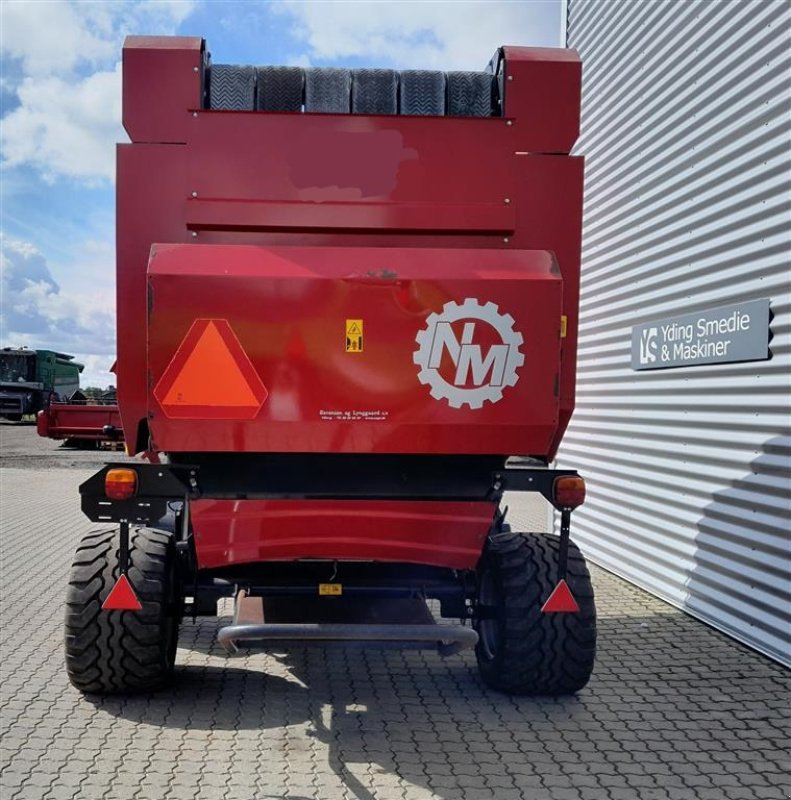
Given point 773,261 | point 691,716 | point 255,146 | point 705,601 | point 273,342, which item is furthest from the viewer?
point 705,601

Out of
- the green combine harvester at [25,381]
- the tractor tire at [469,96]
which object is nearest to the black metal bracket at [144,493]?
the tractor tire at [469,96]

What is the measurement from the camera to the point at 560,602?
4.59 m

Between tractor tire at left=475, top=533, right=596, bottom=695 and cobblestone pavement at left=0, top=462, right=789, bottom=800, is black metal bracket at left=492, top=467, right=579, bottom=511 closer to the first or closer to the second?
tractor tire at left=475, top=533, right=596, bottom=695

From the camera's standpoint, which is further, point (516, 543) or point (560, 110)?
point (516, 543)

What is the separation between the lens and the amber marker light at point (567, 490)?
4555 millimetres

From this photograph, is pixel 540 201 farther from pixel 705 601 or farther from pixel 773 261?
pixel 705 601

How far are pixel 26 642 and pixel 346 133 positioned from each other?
12.7 ft

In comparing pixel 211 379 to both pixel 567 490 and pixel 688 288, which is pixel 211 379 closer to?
pixel 567 490

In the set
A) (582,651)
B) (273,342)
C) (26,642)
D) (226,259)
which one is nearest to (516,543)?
(582,651)

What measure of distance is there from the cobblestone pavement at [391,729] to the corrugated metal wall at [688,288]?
92cm

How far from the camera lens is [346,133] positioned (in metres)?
4.48

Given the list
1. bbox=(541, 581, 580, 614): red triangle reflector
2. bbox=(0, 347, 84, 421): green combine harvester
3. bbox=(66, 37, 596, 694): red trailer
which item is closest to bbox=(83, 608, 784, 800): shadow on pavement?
bbox=(66, 37, 596, 694): red trailer

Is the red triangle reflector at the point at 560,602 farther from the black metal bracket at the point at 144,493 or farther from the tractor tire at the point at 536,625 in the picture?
the black metal bracket at the point at 144,493

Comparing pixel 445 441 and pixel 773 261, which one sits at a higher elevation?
pixel 773 261
